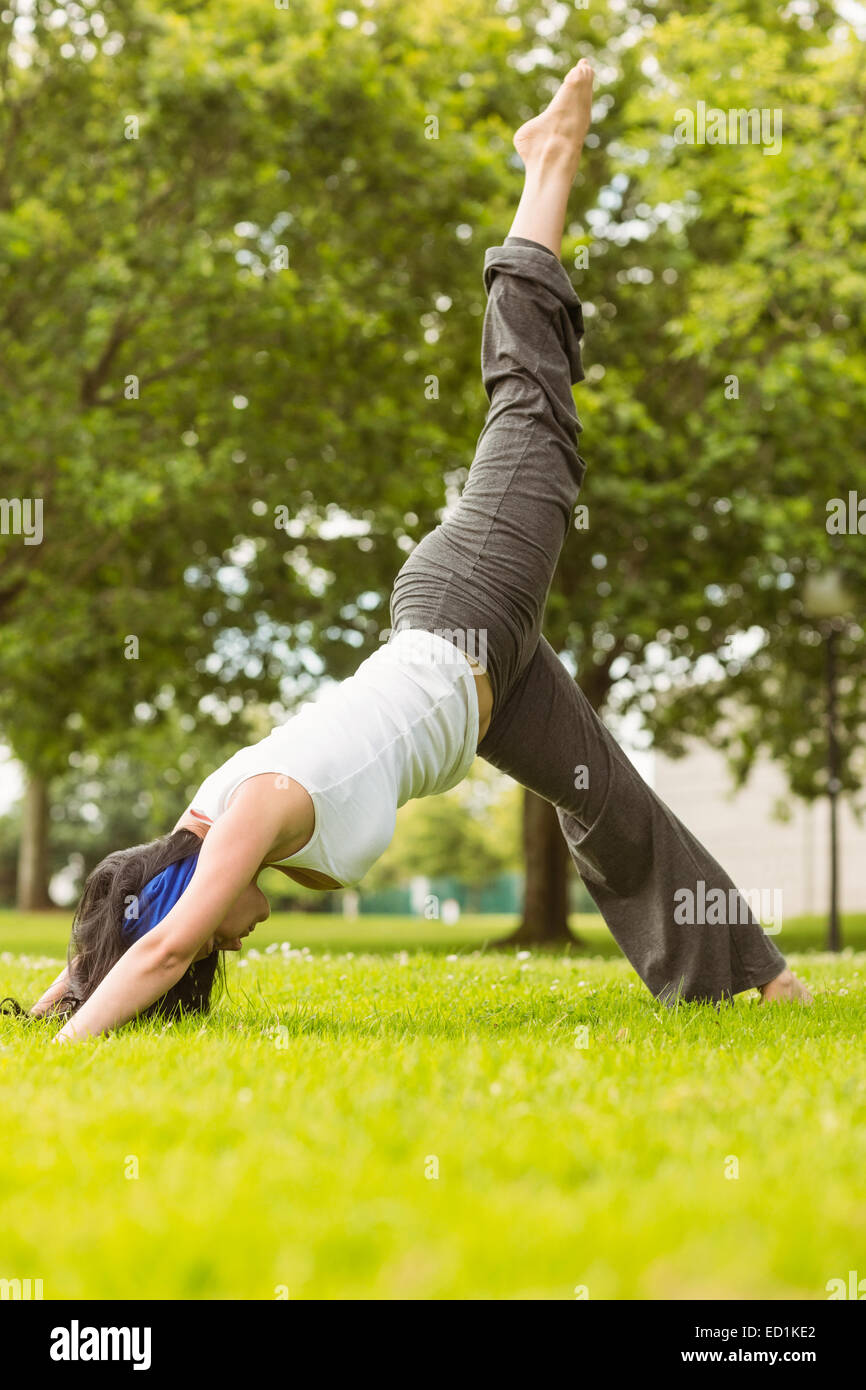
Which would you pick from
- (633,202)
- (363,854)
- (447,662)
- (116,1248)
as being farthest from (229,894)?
(633,202)

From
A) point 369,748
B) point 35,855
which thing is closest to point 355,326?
point 369,748

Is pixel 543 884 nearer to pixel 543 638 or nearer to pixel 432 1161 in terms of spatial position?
pixel 543 638

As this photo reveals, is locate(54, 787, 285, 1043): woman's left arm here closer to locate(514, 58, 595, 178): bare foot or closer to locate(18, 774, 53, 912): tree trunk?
locate(514, 58, 595, 178): bare foot

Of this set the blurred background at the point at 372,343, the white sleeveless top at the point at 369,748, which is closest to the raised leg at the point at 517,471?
the white sleeveless top at the point at 369,748

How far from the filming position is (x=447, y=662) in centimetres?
399

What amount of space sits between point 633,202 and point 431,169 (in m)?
4.84

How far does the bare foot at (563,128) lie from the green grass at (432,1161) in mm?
3230

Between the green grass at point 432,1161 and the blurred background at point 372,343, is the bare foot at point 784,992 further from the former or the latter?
the blurred background at point 372,343

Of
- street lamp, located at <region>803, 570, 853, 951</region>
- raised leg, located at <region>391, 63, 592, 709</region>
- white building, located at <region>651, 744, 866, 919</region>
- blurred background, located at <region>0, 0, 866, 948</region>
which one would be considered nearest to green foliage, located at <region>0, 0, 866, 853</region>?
blurred background, located at <region>0, 0, 866, 948</region>

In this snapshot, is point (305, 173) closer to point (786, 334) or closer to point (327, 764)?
point (786, 334)

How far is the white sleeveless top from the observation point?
3.75 metres

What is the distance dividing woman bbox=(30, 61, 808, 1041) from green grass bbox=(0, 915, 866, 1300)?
1.27 ft

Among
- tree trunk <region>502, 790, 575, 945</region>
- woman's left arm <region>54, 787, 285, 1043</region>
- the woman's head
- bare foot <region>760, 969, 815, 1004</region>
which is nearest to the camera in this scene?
woman's left arm <region>54, 787, 285, 1043</region>

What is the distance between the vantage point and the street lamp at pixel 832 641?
14.4 metres
